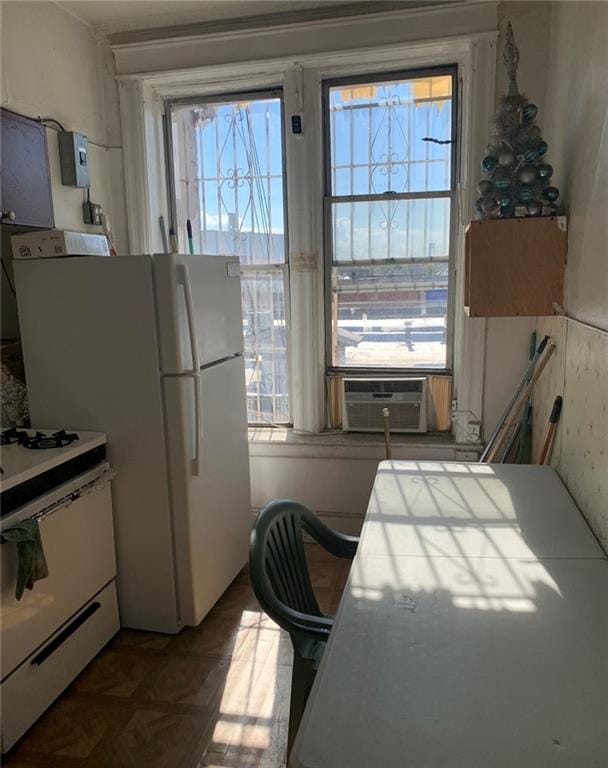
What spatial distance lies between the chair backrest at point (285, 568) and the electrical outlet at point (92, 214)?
202 centimetres

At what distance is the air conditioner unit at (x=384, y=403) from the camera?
309 centimetres

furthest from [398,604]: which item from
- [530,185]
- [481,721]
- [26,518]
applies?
[530,185]

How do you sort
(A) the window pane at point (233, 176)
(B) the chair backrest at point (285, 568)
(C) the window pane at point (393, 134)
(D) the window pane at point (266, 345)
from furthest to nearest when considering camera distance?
(D) the window pane at point (266, 345) → (A) the window pane at point (233, 176) → (C) the window pane at point (393, 134) → (B) the chair backrest at point (285, 568)

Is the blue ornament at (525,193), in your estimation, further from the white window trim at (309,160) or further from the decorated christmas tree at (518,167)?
the white window trim at (309,160)

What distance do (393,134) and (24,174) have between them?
1.80m

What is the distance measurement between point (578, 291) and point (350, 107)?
1.69 meters

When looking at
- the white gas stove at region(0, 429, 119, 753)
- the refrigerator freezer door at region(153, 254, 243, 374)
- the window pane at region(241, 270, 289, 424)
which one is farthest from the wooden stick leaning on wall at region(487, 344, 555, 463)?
the white gas stove at region(0, 429, 119, 753)

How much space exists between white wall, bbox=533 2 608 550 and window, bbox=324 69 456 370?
2.16ft

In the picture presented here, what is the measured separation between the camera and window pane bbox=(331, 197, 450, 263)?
300cm

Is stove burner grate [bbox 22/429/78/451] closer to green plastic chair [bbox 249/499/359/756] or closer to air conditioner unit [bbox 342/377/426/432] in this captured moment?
green plastic chair [bbox 249/499/359/756]

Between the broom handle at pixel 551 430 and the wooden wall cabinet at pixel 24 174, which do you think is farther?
the wooden wall cabinet at pixel 24 174

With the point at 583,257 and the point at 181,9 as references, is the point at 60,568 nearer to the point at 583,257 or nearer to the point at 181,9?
the point at 583,257

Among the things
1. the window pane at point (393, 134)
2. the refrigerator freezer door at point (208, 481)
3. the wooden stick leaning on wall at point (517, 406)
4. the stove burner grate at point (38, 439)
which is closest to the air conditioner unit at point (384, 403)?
the wooden stick leaning on wall at point (517, 406)

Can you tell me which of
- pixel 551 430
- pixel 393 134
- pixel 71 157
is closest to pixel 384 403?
pixel 551 430
